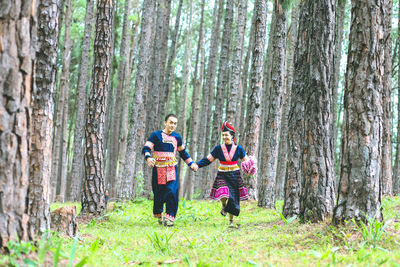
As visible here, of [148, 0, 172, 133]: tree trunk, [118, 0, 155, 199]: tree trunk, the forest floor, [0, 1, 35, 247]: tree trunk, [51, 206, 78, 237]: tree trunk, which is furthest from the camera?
[148, 0, 172, 133]: tree trunk

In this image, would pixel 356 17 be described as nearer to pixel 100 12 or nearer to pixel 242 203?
pixel 100 12

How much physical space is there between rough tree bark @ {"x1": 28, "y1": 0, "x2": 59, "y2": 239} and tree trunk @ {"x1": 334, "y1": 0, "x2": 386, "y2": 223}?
3.40 metres

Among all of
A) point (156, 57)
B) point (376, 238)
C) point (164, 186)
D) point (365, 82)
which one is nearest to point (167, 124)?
point (164, 186)

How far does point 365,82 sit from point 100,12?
5080mm

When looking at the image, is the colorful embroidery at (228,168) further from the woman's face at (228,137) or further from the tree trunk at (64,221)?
→ the tree trunk at (64,221)

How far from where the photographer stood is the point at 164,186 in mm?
7637

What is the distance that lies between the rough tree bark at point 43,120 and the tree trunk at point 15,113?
0.49m

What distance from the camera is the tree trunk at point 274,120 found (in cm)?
973

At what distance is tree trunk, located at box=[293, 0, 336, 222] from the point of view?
5965 millimetres

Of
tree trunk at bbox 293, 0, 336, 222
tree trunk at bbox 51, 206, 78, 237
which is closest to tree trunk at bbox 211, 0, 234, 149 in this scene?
tree trunk at bbox 293, 0, 336, 222

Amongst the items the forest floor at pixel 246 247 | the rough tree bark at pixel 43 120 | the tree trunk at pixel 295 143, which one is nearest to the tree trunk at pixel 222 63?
the tree trunk at pixel 295 143

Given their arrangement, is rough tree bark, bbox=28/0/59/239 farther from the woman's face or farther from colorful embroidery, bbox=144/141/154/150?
the woman's face

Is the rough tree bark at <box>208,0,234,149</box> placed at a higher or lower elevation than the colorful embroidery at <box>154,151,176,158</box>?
higher

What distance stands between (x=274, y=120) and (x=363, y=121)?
5.27 metres
